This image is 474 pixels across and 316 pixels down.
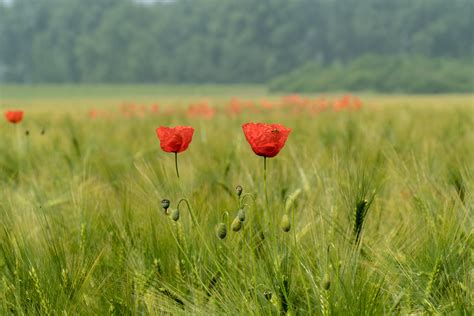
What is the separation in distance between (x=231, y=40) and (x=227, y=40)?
28cm

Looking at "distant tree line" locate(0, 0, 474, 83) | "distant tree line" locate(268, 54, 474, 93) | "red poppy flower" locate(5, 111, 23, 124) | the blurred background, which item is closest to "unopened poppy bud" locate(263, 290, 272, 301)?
"red poppy flower" locate(5, 111, 23, 124)

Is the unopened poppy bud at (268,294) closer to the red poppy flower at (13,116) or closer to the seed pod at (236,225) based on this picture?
the seed pod at (236,225)

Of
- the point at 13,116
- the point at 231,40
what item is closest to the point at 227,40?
the point at 231,40

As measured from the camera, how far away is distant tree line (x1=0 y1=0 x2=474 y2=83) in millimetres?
36094

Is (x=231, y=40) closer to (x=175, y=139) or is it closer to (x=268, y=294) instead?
(x=175, y=139)

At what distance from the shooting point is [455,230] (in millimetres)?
1106

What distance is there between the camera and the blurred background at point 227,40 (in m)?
36.1

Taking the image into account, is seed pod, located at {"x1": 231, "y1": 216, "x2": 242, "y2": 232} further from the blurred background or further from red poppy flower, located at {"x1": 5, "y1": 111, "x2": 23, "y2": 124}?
the blurred background

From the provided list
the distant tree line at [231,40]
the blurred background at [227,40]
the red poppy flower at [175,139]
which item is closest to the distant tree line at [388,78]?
the blurred background at [227,40]

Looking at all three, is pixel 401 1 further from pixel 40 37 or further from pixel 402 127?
pixel 402 127

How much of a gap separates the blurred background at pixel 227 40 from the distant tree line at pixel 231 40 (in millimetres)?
60

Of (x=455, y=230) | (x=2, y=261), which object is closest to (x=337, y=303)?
(x=455, y=230)

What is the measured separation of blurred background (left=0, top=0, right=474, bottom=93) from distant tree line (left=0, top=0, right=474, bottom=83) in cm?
6

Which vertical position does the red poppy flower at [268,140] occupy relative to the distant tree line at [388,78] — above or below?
above
